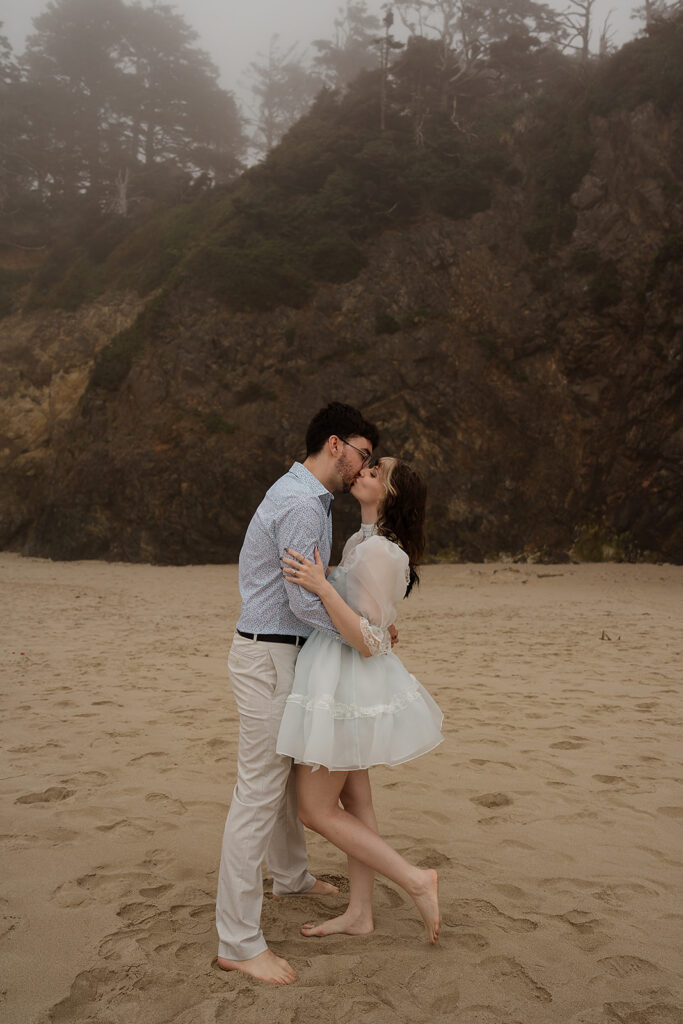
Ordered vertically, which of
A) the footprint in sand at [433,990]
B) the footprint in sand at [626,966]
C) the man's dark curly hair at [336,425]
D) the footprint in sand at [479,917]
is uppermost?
the man's dark curly hair at [336,425]

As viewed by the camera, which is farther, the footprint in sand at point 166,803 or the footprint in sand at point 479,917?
the footprint in sand at point 166,803

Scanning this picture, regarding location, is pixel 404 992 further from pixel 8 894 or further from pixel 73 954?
pixel 8 894

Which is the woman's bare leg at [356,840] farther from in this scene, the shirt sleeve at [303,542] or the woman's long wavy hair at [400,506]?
the woman's long wavy hair at [400,506]

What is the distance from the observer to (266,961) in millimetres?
2625

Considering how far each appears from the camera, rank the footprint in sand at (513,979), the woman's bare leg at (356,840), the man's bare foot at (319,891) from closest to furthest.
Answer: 1. the footprint in sand at (513,979)
2. the woman's bare leg at (356,840)
3. the man's bare foot at (319,891)

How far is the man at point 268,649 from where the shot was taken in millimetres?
2650

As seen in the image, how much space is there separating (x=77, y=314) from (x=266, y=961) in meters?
23.2

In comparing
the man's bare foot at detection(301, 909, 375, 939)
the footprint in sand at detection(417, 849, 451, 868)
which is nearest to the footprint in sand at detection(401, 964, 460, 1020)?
the man's bare foot at detection(301, 909, 375, 939)

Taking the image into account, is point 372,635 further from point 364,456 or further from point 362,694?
point 364,456

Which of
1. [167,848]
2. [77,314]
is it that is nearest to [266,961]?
[167,848]

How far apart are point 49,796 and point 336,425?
2.84 meters

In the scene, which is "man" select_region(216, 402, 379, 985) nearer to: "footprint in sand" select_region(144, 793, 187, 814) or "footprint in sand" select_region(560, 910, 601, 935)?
"footprint in sand" select_region(560, 910, 601, 935)

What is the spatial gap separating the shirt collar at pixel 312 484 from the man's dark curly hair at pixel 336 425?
0.29ft

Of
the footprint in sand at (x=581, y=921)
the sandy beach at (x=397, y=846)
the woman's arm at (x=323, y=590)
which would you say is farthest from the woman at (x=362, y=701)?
the footprint in sand at (x=581, y=921)
